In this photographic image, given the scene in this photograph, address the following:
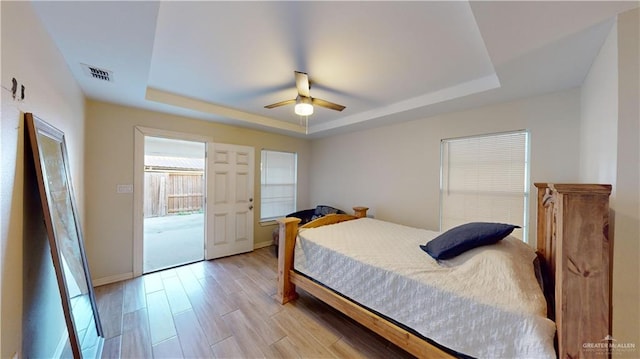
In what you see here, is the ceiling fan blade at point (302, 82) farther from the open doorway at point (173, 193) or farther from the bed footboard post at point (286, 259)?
the open doorway at point (173, 193)

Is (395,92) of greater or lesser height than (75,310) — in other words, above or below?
above

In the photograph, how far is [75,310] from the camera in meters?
1.70

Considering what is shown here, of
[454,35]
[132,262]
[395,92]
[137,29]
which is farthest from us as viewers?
[132,262]

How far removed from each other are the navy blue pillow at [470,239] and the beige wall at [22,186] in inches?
98.3

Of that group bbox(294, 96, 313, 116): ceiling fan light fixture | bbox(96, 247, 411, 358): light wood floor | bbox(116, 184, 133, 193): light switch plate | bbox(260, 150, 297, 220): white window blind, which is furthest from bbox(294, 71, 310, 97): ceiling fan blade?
bbox(116, 184, 133, 193): light switch plate

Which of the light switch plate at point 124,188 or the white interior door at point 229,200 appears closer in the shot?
the light switch plate at point 124,188

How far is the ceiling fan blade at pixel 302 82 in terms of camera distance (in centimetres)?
198

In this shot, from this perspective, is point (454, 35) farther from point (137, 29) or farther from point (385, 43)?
point (137, 29)

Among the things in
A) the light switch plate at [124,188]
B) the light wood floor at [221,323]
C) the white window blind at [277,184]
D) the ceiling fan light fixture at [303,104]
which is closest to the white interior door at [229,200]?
the white window blind at [277,184]

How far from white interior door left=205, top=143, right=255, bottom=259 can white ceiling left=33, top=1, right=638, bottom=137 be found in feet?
3.97

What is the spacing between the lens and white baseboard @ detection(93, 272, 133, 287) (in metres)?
2.80

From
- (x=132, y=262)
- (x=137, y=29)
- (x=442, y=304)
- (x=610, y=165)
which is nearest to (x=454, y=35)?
(x=610, y=165)

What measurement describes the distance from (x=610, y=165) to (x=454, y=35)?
4.21 feet

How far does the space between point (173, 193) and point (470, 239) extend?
9.53 meters
